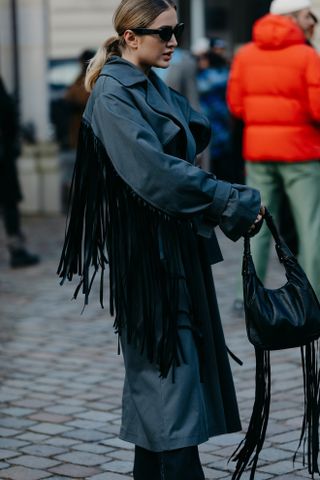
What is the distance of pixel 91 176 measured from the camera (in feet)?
12.8

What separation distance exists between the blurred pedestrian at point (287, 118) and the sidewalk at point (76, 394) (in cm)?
79

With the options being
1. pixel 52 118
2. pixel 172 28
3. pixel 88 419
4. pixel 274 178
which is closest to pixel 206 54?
pixel 52 118

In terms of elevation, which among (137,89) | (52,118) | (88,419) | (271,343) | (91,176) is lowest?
(52,118)

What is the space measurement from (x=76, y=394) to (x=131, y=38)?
253cm

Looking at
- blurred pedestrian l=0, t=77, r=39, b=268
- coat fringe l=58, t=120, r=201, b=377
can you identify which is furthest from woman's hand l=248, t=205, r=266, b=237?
blurred pedestrian l=0, t=77, r=39, b=268

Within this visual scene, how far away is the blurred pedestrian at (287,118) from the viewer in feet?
23.4

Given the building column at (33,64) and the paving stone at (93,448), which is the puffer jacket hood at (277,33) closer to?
the paving stone at (93,448)

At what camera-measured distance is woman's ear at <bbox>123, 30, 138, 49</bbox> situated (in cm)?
387

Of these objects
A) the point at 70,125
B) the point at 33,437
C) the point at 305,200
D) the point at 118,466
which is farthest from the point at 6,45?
the point at 118,466

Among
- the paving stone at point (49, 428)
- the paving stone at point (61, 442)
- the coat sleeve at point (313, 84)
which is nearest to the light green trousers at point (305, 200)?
the coat sleeve at point (313, 84)

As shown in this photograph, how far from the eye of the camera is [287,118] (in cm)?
718

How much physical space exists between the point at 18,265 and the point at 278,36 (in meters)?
3.77

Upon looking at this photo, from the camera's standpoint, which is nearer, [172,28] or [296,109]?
[172,28]

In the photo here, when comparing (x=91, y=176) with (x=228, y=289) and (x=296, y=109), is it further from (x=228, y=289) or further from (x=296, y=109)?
(x=228, y=289)
